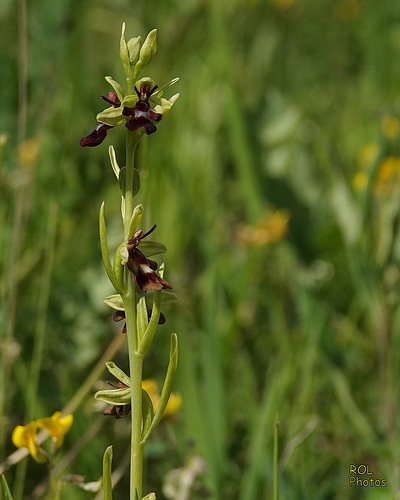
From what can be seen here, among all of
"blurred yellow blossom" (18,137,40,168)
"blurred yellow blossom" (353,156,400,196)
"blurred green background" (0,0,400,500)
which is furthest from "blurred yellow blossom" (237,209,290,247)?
"blurred yellow blossom" (18,137,40,168)

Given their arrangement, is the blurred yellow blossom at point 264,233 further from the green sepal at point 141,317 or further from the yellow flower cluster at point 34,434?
the green sepal at point 141,317

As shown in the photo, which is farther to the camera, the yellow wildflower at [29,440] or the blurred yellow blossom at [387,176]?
the blurred yellow blossom at [387,176]

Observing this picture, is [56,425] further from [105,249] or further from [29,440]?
[105,249]

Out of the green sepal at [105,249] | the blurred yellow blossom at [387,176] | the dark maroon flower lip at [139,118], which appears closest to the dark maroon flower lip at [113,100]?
the dark maroon flower lip at [139,118]

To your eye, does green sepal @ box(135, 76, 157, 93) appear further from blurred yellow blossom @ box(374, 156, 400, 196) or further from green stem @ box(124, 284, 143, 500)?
blurred yellow blossom @ box(374, 156, 400, 196)

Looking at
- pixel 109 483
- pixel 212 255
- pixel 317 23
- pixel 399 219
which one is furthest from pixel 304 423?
pixel 317 23

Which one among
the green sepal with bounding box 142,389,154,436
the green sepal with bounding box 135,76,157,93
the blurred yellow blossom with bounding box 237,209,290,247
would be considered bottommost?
the green sepal with bounding box 142,389,154,436

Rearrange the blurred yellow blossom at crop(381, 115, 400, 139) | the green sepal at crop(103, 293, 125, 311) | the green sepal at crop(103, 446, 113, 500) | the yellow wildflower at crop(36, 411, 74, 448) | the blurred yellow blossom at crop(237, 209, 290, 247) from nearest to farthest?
the green sepal at crop(103, 446, 113, 500) < the green sepal at crop(103, 293, 125, 311) < the yellow wildflower at crop(36, 411, 74, 448) < the blurred yellow blossom at crop(237, 209, 290, 247) < the blurred yellow blossom at crop(381, 115, 400, 139)

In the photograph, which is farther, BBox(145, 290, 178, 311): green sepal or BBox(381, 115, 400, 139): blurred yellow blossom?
BBox(381, 115, 400, 139): blurred yellow blossom
